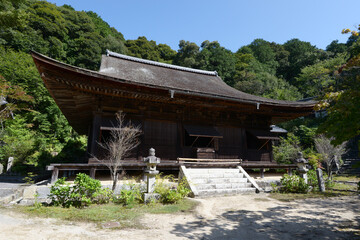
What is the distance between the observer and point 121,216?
4555 millimetres

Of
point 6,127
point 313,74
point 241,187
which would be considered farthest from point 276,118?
point 313,74

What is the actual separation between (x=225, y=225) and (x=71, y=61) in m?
36.3

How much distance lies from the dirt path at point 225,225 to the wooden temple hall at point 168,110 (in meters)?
4.57

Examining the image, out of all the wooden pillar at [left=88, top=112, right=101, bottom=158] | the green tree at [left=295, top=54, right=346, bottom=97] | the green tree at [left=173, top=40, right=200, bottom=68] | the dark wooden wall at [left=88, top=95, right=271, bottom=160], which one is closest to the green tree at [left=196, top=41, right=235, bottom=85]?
the green tree at [left=173, top=40, right=200, bottom=68]

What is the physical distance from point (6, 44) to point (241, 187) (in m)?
35.7

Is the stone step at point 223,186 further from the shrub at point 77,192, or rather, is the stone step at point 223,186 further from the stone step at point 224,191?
the shrub at point 77,192

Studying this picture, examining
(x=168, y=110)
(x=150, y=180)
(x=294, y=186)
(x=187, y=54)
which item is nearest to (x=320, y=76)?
(x=187, y=54)

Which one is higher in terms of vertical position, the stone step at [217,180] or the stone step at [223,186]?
the stone step at [217,180]

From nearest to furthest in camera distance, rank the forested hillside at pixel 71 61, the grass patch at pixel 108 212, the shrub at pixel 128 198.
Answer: the grass patch at pixel 108 212
the shrub at pixel 128 198
the forested hillside at pixel 71 61

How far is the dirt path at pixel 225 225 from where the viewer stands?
3.53m

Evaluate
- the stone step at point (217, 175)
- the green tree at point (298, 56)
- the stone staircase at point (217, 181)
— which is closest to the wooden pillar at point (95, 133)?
the stone staircase at point (217, 181)

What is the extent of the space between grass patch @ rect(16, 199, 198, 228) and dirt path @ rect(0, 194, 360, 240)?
0.85ft

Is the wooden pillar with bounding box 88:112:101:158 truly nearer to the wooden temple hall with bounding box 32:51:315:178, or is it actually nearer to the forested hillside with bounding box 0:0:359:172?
the wooden temple hall with bounding box 32:51:315:178

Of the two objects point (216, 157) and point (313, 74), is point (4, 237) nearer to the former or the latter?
point (216, 157)
